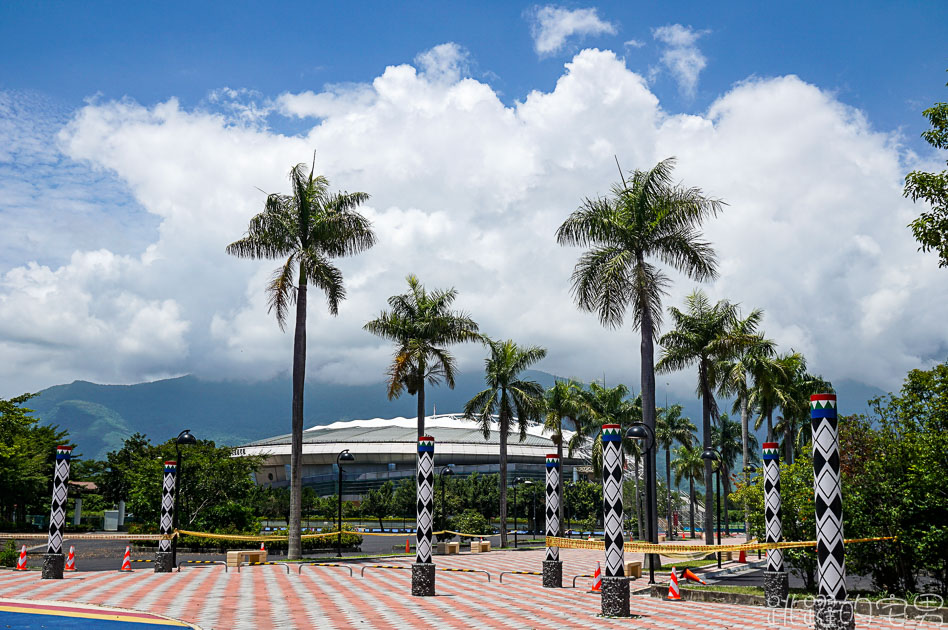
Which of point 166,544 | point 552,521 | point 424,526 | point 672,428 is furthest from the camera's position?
point 672,428

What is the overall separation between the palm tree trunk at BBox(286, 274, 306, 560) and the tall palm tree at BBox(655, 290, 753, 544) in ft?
59.3

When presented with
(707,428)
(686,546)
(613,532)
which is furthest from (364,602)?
(707,428)

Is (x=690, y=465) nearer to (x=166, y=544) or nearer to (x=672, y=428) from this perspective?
(x=672, y=428)

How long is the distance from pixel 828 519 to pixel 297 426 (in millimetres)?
24305

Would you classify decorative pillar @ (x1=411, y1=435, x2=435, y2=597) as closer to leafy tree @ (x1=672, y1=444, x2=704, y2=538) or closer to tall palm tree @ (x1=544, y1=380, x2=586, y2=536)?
tall palm tree @ (x1=544, y1=380, x2=586, y2=536)

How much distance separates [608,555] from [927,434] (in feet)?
26.1

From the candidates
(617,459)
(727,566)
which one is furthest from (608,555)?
(727,566)

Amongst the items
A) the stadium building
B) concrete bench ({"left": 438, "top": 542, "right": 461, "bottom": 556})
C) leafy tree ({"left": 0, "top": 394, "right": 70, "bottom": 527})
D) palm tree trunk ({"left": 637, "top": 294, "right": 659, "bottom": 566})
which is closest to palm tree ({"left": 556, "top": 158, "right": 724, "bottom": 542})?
palm tree trunk ({"left": 637, "top": 294, "right": 659, "bottom": 566})

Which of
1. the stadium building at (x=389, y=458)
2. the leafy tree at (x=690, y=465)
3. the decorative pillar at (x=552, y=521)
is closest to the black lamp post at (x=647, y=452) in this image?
the decorative pillar at (x=552, y=521)

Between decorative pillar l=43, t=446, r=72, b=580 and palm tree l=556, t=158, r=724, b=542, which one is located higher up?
palm tree l=556, t=158, r=724, b=542

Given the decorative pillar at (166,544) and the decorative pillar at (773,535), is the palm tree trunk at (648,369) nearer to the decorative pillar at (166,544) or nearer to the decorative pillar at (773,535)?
the decorative pillar at (773,535)

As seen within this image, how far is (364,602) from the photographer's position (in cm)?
1803

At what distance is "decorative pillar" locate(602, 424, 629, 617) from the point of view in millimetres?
15695

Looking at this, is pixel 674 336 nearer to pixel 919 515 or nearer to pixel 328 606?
pixel 919 515
